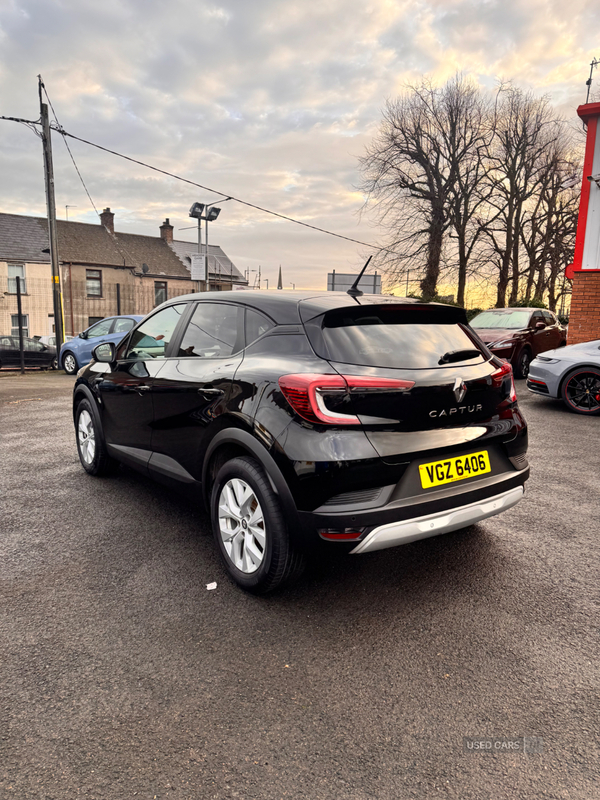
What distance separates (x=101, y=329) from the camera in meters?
16.1

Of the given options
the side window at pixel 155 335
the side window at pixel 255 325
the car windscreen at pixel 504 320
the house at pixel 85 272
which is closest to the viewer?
the side window at pixel 255 325

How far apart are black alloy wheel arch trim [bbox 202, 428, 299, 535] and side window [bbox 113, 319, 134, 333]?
Result: 12.9 meters

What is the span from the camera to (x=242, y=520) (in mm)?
2994

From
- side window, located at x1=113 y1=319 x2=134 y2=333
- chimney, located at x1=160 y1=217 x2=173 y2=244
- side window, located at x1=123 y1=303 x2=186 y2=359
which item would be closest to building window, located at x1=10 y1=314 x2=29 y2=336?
chimney, located at x1=160 y1=217 x2=173 y2=244

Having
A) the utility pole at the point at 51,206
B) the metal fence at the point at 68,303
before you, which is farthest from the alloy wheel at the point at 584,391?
the metal fence at the point at 68,303

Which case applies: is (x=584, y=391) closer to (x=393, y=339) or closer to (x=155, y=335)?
(x=393, y=339)

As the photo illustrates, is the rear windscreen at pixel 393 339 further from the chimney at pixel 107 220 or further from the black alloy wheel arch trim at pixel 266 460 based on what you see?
the chimney at pixel 107 220

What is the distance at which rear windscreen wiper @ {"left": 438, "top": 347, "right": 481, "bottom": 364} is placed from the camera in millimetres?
2981

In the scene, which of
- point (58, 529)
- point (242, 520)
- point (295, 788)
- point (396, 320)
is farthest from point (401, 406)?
point (58, 529)

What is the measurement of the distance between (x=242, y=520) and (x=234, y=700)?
0.98 metres

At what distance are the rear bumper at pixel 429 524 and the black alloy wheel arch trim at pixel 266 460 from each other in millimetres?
346

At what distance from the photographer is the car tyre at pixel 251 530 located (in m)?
2.73

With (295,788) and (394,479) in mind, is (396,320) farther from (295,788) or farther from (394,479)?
(295,788)

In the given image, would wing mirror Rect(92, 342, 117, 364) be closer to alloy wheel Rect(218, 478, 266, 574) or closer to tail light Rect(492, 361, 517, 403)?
alloy wheel Rect(218, 478, 266, 574)
